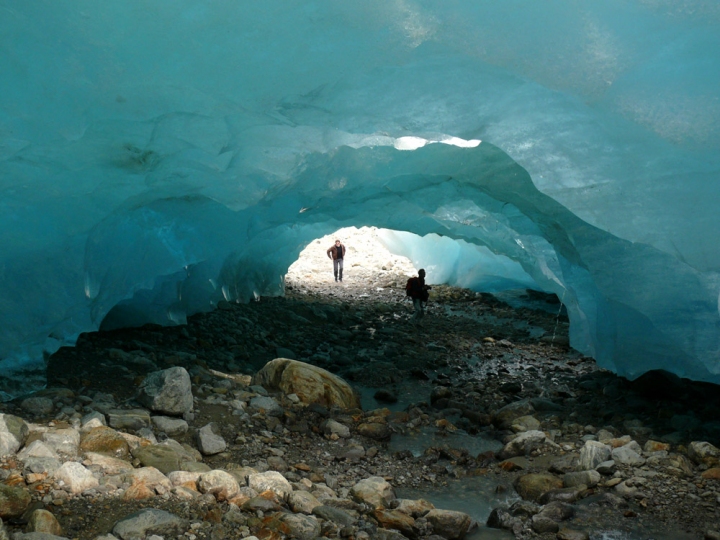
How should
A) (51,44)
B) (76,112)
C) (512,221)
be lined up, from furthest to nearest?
1. (512,221)
2. (76,112)
3. (51,44)

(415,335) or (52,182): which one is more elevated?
(52,182)

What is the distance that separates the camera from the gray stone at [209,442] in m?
4.48

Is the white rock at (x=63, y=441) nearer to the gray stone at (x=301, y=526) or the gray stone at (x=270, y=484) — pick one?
the gray stone at (x=270, y=484)

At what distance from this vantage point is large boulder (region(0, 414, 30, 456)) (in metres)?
3.68

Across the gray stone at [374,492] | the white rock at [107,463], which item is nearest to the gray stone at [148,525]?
the white rock at [107,463]

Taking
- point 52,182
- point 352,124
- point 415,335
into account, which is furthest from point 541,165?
point 415,335

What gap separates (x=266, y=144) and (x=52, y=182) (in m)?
1.79

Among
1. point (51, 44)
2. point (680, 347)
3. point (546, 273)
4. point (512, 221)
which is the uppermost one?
point (51, 44)

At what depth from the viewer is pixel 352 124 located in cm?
535

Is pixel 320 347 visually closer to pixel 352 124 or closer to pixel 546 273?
pixel 546 273

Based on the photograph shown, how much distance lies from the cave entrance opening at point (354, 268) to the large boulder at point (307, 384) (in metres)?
8.49

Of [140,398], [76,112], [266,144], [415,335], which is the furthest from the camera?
[415,335]

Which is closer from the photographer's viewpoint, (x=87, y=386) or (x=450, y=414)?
(x=87, y=386)

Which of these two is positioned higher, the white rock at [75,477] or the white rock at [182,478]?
the white rock at [75,477]
